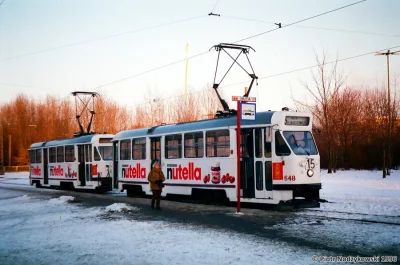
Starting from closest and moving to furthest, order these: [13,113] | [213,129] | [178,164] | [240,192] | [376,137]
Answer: [240,192] < [213,129] < [178,164] < [376,137] < [13,113]

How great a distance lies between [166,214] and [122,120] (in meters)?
52.2

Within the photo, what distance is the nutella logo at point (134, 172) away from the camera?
790 inches

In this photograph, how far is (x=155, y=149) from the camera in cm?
1939

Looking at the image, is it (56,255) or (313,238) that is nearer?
(56,255)

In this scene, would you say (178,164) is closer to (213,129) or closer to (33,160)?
(213,129)

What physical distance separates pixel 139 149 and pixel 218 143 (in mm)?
5621

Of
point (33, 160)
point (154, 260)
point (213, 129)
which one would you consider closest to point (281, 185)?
point (213, 129)

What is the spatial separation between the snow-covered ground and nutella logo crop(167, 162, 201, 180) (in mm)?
2955

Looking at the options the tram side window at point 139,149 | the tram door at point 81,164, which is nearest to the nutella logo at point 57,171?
the tram door at point 81,164

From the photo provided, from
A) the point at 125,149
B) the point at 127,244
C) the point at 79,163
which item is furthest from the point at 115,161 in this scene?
the point at 127,244

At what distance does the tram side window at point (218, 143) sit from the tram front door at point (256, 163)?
714 millimetres

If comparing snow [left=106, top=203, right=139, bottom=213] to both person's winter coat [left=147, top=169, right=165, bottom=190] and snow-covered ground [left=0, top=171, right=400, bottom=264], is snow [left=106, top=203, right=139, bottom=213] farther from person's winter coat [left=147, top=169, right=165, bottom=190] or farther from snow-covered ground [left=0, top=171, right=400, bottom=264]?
person's winter coat [left=147, top=169, right=165, bottom=190]

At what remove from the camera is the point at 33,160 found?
31922 millimetres

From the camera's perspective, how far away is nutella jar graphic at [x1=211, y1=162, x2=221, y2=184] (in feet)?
51.7
